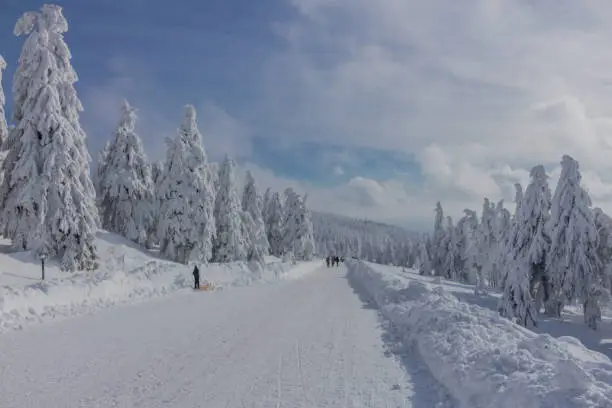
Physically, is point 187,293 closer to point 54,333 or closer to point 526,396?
point 54,333

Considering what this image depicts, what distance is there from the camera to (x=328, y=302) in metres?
21.1

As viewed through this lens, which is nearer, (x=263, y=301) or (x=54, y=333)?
(x=54, y=333)

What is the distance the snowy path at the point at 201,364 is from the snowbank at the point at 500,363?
731 millimetres

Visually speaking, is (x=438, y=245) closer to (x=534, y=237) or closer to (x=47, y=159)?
(x=534, y=237)

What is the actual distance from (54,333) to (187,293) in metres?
12.6

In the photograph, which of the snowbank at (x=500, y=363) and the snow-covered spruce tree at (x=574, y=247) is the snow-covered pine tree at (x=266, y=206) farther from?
the snowbank at (x=500, y=363)

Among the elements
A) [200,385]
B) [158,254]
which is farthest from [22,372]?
[158,254]

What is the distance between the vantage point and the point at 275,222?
3386 inches

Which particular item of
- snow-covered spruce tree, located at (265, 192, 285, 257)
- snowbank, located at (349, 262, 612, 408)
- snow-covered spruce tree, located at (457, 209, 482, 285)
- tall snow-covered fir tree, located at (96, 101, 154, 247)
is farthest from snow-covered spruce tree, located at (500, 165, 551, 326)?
snow-covered spruce tree, located at (265, 192, 285, 257)

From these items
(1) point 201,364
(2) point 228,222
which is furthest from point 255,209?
(1) point 201,364

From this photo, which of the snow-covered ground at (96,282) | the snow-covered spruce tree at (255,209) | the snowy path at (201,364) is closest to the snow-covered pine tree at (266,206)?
the snow-covered spruce tree at (255,209)

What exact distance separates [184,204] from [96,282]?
74.5 feet

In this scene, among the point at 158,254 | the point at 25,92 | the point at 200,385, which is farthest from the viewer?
the point at 158,254

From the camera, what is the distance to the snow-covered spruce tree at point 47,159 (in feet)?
86.2
